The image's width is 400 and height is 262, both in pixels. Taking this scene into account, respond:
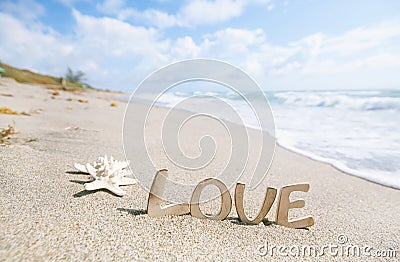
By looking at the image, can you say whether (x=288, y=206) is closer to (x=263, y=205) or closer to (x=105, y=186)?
(x=263, y=205)

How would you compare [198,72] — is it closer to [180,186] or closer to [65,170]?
[180,186]

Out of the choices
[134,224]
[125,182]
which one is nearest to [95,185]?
[125,182]

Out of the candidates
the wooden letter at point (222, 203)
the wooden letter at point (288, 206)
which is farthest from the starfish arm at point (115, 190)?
the wooden letter at point (288, 206)

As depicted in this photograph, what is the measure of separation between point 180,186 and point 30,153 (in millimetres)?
1754

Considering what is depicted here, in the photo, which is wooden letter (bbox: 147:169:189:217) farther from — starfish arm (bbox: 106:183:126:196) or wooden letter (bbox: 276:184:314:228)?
wooden letter (bbox: 276:184:314:228)

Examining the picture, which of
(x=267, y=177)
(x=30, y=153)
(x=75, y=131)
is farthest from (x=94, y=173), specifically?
(x=75, y=131)

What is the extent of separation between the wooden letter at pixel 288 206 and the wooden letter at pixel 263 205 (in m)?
0.09

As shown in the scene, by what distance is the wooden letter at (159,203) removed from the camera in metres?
1.66

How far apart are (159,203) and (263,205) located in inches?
29.5

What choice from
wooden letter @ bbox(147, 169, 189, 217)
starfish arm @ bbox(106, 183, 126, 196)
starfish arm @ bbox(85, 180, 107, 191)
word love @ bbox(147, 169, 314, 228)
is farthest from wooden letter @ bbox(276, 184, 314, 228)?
starfish arm @ bbox(85, 180, 107, 191)

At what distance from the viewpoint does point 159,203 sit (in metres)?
1.75

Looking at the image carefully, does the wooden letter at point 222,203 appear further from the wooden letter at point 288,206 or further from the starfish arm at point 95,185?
the starfish arm at point 95,185

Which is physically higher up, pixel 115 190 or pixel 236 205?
pixel 236 205

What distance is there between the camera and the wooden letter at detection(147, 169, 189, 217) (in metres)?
1.66
